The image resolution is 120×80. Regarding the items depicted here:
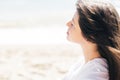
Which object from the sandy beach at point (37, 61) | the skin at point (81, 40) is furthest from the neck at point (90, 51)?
the sandy beach at point (37, 61)

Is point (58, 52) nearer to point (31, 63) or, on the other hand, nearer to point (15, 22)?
point (31, 63)

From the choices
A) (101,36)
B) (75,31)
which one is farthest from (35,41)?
(101,36)

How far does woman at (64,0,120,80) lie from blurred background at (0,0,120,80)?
0.50 ft

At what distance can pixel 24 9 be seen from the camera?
35.3 feet

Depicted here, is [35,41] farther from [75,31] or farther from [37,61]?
[75,31]

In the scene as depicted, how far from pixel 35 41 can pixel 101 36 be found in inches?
201

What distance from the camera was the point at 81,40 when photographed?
1.68 metres

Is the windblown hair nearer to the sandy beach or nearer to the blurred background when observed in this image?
the blurred background

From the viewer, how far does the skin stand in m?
1.67

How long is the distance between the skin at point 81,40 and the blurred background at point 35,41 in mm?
208

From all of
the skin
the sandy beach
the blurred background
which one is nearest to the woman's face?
the skin

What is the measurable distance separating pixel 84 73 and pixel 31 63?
11.0 feet

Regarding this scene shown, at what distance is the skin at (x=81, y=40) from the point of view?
1666mm

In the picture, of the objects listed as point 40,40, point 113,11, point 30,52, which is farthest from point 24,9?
point 113,11
